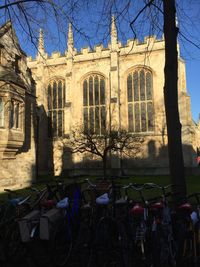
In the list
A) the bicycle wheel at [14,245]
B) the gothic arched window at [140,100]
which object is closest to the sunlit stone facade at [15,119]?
the bicycle wheel at [14,245]

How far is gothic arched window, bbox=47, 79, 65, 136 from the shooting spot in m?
30.2

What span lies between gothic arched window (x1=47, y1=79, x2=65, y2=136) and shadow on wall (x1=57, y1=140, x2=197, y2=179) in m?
3.37

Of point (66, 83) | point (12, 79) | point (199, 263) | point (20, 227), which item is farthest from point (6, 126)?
point (66, 83)

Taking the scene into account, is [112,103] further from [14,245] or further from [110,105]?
[14,245]

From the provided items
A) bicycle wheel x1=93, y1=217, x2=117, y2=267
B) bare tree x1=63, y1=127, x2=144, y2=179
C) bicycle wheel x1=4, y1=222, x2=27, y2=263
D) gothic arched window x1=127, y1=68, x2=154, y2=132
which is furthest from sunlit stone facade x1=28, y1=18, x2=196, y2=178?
bicycle wheel x1=93, y1=217, x2=117, y2=267

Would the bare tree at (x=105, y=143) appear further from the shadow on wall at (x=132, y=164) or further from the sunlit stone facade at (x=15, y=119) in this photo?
the sunlit stone facade at (x=15, y=119)

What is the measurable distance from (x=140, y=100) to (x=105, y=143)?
22.7 feet

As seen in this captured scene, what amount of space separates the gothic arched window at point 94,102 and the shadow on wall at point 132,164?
334cm

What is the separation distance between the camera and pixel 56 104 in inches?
1200

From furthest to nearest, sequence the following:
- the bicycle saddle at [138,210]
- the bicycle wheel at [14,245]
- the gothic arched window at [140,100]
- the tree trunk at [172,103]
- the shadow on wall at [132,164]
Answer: the gothic arched window at [140,100] < the shadow on wall at [132,164] < the tree trunk at [172,103] < the bicycle wheel at [14,245] < the bicycle saddle at [138,210]

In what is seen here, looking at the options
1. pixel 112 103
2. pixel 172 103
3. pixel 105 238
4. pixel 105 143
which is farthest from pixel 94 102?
pixel 105 238

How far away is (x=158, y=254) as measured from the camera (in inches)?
146

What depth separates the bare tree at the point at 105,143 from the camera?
2152cm

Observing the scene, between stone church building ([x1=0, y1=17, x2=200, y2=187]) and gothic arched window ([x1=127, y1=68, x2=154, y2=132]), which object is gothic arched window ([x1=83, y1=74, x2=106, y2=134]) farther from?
gothic arched window ([x1=127, y1=68, x2=154, y2=132])
